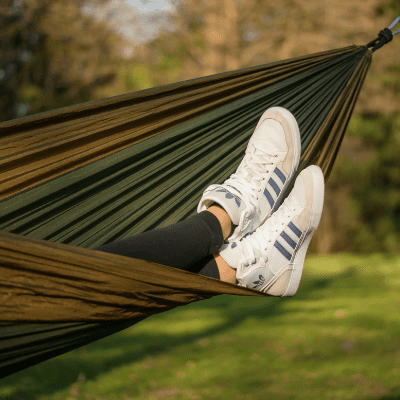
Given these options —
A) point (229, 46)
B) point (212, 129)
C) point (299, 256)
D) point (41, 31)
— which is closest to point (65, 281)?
point (299, 256)

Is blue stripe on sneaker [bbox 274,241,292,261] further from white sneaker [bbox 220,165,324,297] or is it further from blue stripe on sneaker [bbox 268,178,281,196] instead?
blue stripe on sneaker [bbox 268,178,281,196]

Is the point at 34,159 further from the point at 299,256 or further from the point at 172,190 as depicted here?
the point at 299,256

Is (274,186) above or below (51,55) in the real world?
below

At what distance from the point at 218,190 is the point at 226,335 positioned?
2769 millimetres

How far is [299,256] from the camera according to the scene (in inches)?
47.1

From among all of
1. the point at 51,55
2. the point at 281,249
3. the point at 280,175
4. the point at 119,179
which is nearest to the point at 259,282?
the point at 281,249

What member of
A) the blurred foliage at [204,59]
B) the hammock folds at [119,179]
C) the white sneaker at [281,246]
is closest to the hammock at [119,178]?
the hammock folds at [119,179]

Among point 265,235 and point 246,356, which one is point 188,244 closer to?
point 265,235

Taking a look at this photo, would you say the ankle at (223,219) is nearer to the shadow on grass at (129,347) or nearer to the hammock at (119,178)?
the hammock at (119,178)

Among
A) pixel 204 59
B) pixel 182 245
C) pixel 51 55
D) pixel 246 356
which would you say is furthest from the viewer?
pixel 51 55

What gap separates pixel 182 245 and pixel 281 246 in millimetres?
292

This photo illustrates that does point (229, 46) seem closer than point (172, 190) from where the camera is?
No

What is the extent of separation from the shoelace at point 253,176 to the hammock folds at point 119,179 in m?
0.12

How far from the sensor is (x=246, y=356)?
10.7ft
